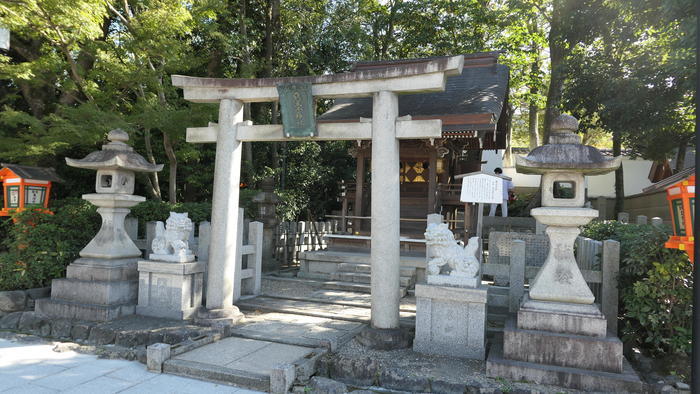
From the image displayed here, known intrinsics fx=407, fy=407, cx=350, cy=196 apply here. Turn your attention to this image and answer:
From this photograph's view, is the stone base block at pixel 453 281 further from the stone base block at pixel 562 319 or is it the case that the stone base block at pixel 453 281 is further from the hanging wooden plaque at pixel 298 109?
the hanging wooden plaque at pixel 298 109

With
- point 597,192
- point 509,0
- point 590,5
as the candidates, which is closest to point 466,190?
point 590,5

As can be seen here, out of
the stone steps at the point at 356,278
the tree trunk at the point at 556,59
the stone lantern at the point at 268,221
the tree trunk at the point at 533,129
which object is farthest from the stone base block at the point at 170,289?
the tree trunk at the point at 533,129

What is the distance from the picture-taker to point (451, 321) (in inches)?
213

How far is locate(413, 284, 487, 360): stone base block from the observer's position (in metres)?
5.30

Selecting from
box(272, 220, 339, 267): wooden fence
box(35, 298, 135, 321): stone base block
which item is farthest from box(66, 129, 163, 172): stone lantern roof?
box(272, 220, 339, 267): wooden fence

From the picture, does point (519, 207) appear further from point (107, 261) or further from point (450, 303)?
point (107, 261)

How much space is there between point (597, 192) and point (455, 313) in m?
27.5

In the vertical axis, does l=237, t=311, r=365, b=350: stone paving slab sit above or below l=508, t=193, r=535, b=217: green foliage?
below

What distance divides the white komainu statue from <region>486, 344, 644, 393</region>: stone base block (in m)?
1.14

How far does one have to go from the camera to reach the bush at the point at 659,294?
4.98 meters

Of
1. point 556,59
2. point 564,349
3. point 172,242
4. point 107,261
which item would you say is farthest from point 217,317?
point 556,59

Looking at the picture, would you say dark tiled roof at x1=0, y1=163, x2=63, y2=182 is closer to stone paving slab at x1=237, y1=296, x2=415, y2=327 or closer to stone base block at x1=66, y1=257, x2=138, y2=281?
stone base block at x1=66, y1=257, x2=138, y2=281

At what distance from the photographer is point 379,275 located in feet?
19.1

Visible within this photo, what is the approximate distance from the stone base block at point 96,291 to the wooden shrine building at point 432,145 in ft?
20.4
